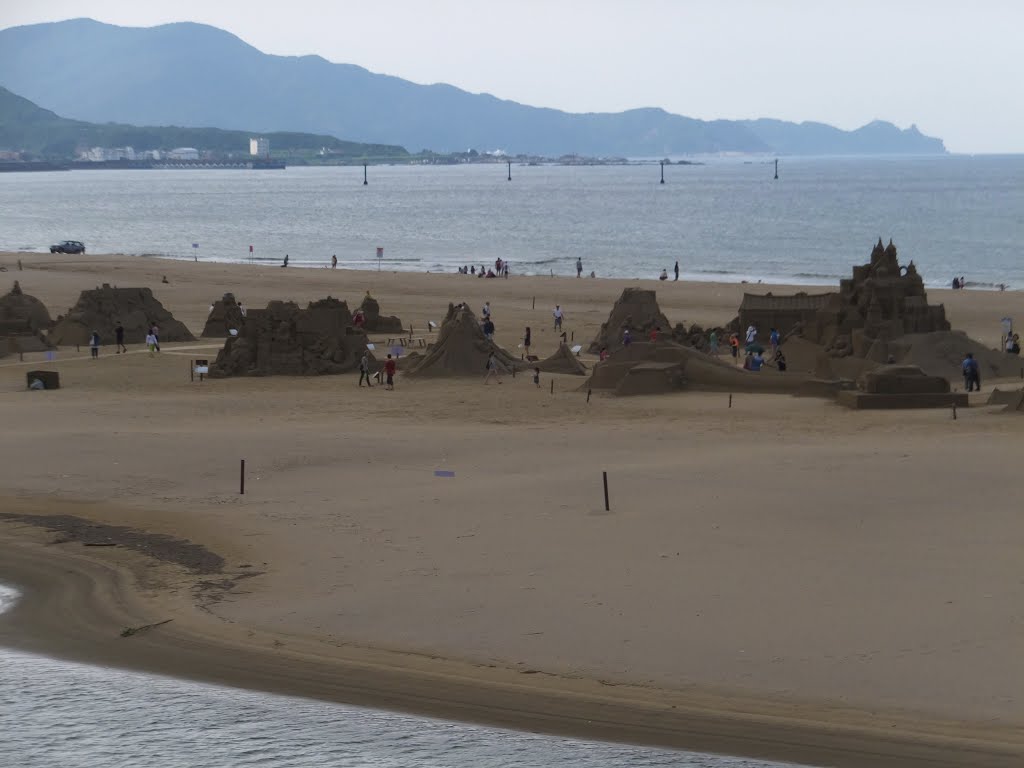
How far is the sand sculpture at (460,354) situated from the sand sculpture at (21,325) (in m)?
13.5

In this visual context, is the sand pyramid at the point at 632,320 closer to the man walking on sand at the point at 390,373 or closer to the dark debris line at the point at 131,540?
the man walking on sand at the point at 390,373

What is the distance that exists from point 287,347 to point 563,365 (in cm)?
744

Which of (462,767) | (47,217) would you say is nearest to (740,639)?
(462,767)

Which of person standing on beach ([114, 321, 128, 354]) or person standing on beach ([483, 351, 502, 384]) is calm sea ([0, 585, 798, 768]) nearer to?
person standing on beach ([483, 351, 502, 384])

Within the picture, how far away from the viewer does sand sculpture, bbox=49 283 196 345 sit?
148ft

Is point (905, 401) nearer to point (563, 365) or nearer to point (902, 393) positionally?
point (902, 393)

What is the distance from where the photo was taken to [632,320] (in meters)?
42.6

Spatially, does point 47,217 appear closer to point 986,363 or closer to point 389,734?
point 986,363

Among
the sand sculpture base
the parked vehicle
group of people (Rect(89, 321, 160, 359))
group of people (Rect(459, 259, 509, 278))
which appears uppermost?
the parked vehicle

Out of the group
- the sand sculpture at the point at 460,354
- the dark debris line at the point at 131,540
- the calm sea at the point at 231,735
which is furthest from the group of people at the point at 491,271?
the calm sea at the point at 231,735

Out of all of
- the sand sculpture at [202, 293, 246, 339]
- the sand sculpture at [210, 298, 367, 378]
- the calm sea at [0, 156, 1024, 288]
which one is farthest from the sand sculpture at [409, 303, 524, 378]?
the calm sea at [0, 156, 1024, 288]

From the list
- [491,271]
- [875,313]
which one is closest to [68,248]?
→ [491,271]

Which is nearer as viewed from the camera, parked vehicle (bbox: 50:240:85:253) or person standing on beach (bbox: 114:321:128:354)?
person standing on beach (bbox: 114:321:128:354)

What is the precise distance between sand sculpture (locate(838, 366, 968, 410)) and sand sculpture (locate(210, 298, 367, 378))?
14459 millimetres
